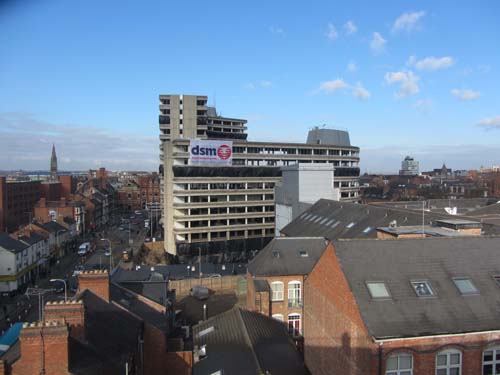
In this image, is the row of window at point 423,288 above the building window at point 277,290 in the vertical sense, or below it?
above

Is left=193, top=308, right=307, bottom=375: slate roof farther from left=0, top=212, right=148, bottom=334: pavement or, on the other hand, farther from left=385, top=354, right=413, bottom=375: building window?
left=0, top=212, right=148, bottom=334: pavement

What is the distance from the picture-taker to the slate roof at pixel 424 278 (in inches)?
535

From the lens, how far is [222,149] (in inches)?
2437

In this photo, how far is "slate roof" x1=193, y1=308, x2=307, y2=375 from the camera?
18.4 m

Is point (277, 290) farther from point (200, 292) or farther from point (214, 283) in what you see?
point (214, 283)

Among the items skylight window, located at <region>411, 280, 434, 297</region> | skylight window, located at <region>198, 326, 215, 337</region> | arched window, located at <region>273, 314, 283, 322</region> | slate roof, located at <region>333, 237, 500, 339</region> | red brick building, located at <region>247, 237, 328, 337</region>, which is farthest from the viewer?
arched window, located at <region>273, 314, 283, 322</region>

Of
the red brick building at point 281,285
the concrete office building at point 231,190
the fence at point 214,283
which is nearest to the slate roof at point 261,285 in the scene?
the red brick building at point 281,285

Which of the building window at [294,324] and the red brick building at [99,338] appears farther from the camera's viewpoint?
the building window at [294,324]

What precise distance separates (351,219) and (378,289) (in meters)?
23.2

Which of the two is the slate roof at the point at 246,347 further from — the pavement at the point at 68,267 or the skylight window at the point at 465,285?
the pavement at the point at 68,267

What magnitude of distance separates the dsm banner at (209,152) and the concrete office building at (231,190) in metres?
0.30

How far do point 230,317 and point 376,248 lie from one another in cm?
1087

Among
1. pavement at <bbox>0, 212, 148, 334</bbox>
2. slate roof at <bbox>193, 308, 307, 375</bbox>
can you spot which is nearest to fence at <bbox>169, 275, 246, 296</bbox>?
pavement at <bbox>0, 212, 148, 334</bbox>

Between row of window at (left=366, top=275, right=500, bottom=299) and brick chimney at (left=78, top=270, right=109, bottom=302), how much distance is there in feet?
37.8
